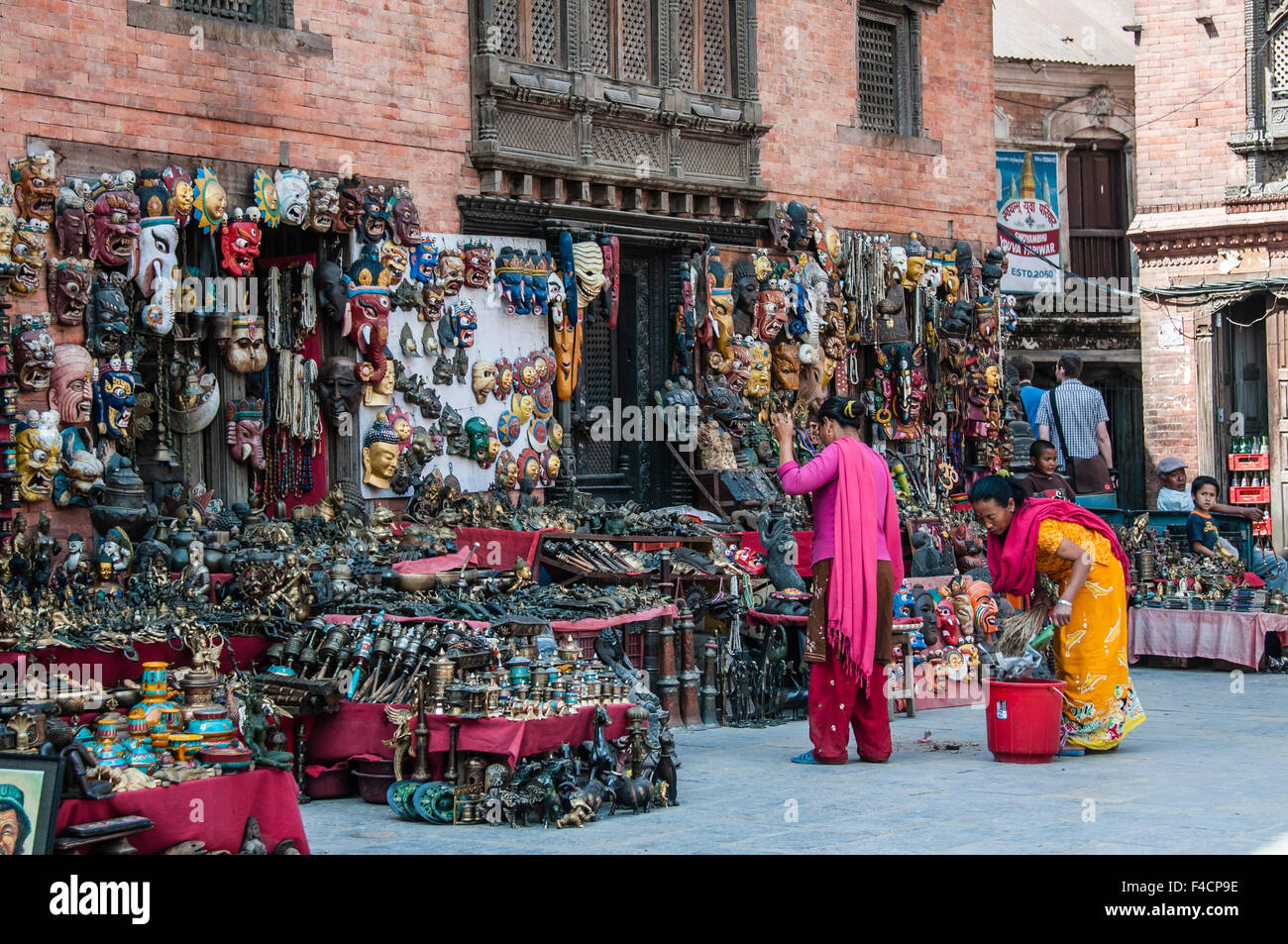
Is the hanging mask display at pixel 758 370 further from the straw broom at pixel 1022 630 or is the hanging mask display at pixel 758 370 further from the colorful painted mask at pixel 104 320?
the straw broom at pixel 1022 630

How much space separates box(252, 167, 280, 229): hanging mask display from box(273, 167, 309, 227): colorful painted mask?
2 cm

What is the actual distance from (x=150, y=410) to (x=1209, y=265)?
1608cm

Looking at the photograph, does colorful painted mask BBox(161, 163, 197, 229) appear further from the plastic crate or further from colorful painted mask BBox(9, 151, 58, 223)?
the plastic crate

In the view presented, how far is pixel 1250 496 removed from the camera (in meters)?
23.2

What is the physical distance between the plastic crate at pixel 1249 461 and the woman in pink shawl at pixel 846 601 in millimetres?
15459

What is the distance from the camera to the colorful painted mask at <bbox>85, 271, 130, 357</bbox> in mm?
11430

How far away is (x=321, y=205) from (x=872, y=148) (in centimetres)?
770

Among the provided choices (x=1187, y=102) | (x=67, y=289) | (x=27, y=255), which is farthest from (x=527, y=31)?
(x=1187, y=102)

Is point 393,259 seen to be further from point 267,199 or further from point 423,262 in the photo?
point 267,199

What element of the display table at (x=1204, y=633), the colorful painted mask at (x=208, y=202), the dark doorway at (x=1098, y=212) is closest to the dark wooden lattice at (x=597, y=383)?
the colorful painted mask at (x=208, y=202)

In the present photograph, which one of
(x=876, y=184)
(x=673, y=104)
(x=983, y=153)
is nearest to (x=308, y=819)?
(x=673, y=104)

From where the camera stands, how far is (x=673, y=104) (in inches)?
638

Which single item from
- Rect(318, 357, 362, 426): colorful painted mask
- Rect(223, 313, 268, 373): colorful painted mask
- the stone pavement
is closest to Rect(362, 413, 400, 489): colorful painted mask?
Rect(318, 357, 362, 426): colorful painted mask

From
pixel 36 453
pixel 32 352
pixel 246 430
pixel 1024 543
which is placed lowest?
pixel 1024 543
